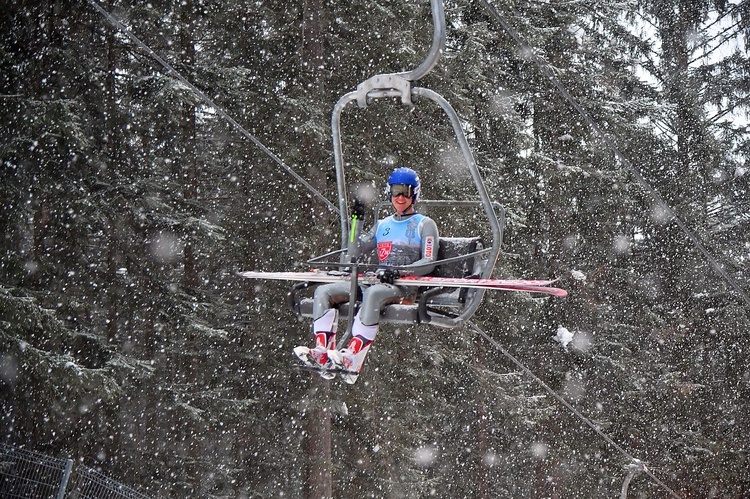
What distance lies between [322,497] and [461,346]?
14.3ft

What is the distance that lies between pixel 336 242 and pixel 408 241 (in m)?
6.65

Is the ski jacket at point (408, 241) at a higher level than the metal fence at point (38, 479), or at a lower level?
higher

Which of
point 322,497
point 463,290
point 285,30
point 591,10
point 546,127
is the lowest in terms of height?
point 322,497

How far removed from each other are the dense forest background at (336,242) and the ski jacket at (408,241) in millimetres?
2108

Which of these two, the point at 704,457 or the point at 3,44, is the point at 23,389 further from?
the point at 704,457

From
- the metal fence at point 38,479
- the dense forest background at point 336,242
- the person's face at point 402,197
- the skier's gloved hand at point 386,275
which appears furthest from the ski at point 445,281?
the metal fence at point 38,479

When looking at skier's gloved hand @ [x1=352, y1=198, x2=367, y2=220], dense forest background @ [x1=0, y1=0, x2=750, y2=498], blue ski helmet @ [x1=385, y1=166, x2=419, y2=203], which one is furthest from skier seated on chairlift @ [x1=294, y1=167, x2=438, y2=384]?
dense forest background @ [x1=0, y1=0, x2=750, y2=498]

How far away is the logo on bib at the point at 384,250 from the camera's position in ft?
25.3

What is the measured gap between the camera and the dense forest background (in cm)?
1226

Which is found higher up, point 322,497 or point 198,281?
point 198,281

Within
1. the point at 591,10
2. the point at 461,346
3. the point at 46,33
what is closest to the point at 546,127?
the point at 591,10

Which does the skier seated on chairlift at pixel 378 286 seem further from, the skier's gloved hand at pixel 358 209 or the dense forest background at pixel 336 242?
the dense forest background at pixel 336 242

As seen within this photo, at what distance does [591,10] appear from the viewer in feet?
71.4

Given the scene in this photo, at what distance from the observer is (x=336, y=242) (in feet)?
46.7
